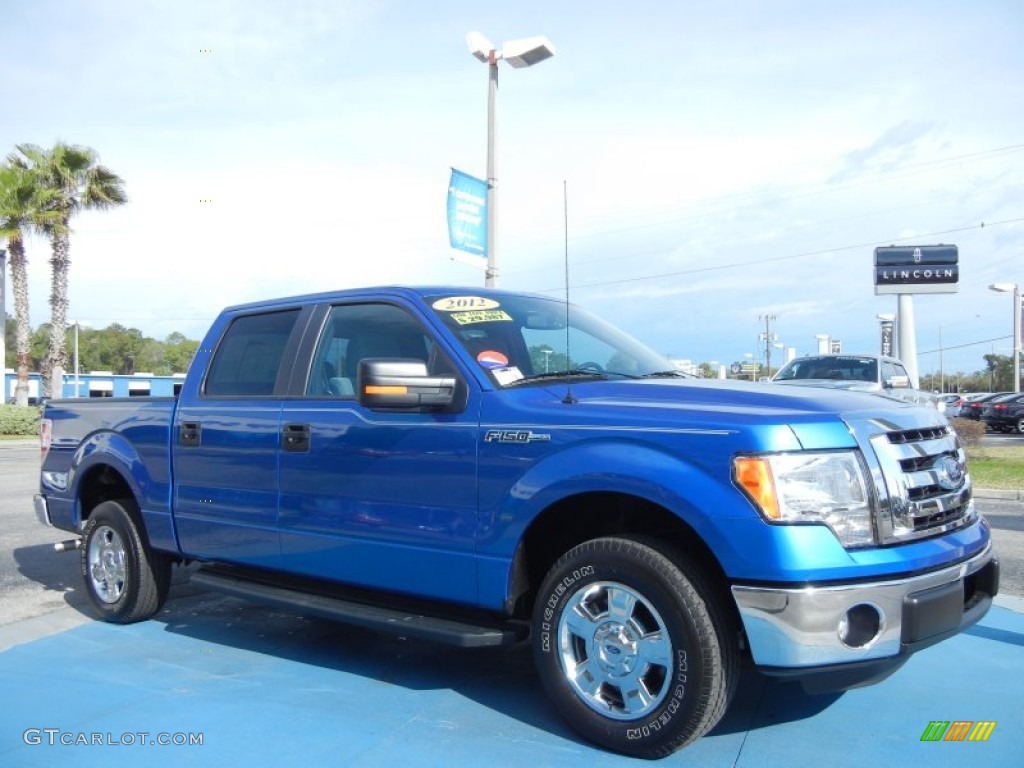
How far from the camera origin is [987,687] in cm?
419

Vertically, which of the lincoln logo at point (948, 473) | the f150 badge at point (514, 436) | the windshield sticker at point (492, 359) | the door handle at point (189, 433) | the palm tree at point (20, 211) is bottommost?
the lincoln logo at point (948, 473)

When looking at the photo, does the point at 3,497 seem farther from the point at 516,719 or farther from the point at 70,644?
the point at 516,719

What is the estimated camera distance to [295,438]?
4.43m

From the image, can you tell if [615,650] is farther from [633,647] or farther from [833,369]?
[833,369]

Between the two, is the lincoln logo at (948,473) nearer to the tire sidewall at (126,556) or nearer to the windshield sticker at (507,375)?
the windshield sticker at (507,375)

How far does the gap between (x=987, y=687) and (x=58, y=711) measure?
169 inches

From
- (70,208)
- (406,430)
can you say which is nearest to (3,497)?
(406,430)

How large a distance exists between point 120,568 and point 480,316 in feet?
9.67

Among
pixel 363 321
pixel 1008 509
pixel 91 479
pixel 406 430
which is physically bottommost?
pixel 1008 509

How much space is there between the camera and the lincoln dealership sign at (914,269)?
22.2 meters

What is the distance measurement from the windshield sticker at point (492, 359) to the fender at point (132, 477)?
2227 millimetres

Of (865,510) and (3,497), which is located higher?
(865,510)

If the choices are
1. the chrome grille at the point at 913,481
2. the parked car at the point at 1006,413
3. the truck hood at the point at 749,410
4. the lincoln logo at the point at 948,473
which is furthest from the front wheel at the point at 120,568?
the parked car at the point at 1006,413

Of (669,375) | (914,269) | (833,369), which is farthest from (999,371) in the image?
(669,375)
